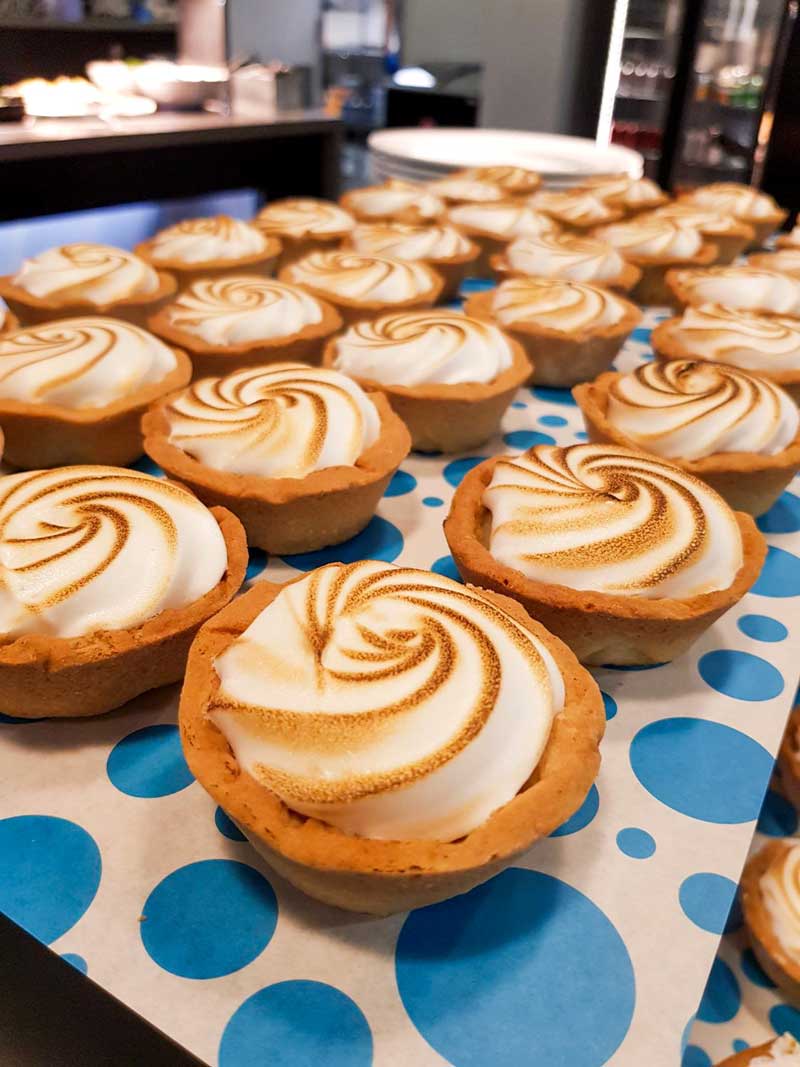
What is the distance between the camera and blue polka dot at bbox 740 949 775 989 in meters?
1.88

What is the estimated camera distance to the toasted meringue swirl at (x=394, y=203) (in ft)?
12.0

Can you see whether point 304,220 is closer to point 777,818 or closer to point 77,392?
point 77,392

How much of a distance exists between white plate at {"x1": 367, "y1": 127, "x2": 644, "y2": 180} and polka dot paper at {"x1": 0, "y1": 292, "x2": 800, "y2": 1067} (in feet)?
12.1

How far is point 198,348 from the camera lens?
7.79ft

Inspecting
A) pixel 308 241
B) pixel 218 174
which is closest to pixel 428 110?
pixel 218 174

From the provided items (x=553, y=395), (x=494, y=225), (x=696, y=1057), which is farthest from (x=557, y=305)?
(x=696, y=1057)

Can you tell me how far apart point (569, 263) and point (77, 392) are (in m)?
1.82

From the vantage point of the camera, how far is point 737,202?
163 inches

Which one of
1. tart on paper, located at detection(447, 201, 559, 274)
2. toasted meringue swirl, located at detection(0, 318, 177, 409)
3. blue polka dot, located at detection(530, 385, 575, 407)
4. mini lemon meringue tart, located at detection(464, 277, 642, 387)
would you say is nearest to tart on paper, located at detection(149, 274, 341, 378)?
toasted meringue swirl, located at detection(0, 318, 177, 409)

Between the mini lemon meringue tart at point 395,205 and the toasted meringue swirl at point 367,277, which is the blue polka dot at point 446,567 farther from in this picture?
the mini lemon meringue tart at point 395,205

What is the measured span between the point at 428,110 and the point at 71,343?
8031mm

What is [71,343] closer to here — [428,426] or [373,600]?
[428,426]

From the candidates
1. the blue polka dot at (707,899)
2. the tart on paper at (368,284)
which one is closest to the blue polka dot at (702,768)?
the blue polka dot at (707,899)

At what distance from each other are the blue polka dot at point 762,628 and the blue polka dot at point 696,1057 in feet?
2.66
